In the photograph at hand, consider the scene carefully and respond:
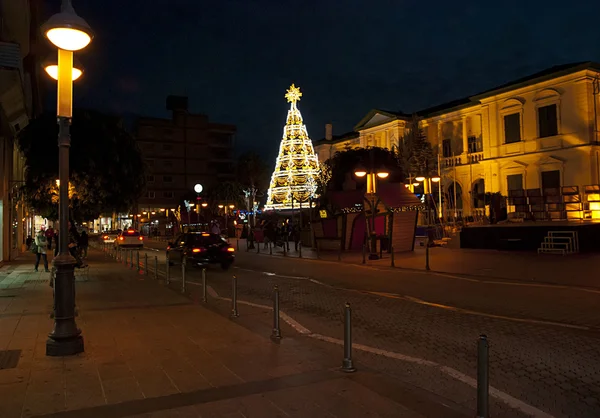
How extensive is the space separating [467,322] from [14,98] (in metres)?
16.7

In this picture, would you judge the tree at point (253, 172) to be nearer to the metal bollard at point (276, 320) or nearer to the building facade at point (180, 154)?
the building facade at point (180, 154)

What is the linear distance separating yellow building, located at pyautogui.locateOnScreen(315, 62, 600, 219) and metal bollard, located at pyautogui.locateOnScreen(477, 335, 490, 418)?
2980 centimetres

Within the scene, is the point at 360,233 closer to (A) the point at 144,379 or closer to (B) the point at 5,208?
(B) the point at 5,208

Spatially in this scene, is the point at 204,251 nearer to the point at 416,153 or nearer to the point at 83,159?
the point at 83,159

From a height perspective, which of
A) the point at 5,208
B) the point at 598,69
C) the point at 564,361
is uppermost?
the point at 598,69

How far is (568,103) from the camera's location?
37125 mm

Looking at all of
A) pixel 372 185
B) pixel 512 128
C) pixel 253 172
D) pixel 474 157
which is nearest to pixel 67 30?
pixel 372 185

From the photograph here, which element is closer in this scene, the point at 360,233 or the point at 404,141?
the point at 360,233

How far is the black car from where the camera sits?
67.8ft

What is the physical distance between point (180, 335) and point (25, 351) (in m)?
2.21

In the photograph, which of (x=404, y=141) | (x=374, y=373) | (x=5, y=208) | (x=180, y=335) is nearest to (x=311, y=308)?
(x=180, y=335)

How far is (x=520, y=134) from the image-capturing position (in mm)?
40781

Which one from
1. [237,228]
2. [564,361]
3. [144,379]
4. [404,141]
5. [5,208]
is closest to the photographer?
[144,379]

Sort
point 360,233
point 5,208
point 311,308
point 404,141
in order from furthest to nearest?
point 404,141, point 360,233, point 5,208, point 311,308
